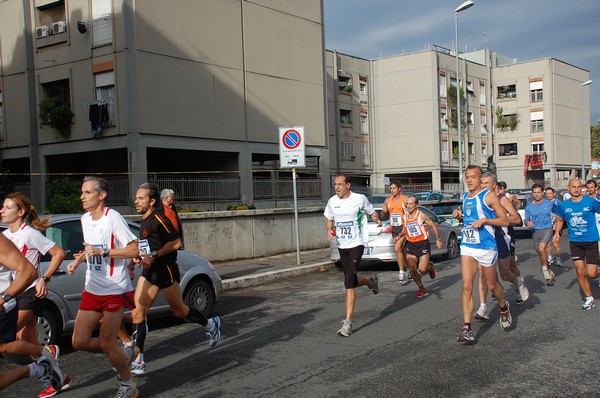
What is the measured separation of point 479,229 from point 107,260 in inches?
166

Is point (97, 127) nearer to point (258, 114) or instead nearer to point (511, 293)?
point (258, 114)

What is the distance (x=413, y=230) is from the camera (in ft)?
36.1

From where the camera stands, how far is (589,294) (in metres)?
8.55

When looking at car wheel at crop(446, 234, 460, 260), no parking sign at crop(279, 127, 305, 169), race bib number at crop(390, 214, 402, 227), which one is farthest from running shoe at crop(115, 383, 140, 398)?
car wheel at crop(446, 234, 460, 260)

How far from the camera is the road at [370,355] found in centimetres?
539

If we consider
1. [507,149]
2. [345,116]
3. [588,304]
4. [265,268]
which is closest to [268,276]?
[265,268]

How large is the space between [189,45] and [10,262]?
66.3ft

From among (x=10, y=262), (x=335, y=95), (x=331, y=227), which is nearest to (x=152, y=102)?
(x=331, y=227)

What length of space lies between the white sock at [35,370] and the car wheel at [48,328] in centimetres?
205

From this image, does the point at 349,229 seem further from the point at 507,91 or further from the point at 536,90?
the point at 507,91

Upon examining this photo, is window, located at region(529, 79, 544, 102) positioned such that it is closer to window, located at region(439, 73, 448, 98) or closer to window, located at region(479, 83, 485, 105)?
window, located at region(479, 83, 485, 105)

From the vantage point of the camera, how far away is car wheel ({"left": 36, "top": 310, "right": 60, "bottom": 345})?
Result: 22.5 ft

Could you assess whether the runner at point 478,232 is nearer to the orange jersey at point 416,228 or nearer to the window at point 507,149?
the orange jersey at point 416,228

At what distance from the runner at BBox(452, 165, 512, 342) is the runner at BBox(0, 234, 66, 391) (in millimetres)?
4339
